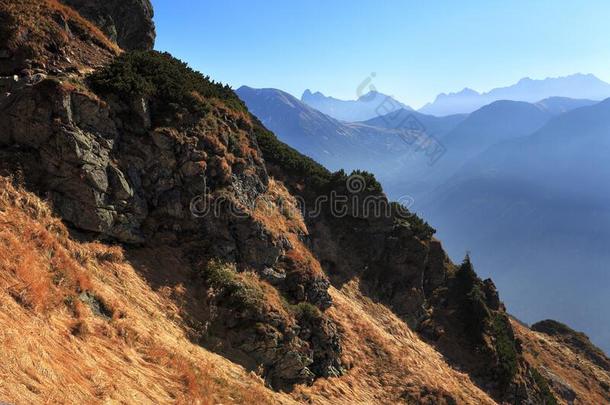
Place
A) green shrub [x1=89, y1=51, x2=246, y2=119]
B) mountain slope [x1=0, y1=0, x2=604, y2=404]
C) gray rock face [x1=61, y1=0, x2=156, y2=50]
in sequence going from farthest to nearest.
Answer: gray rock face [x1=61, y1=0, x2=156, y2=50] → green shrub [x1=89, y1=51, x2=246, y2=119] → mountain slope [x1=0, y1=0, x2=604, y2=404]

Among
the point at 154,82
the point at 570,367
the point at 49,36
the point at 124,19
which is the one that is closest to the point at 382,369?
the point at 154,82

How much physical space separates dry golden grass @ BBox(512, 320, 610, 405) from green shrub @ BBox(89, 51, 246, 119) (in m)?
41.6

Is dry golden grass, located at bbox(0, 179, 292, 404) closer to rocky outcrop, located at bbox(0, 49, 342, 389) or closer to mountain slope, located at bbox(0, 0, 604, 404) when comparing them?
mountain slope, located at bbox(0, 0, 604, 404)

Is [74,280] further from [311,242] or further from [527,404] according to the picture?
[527,404]

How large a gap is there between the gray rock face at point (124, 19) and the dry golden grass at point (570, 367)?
46591mm

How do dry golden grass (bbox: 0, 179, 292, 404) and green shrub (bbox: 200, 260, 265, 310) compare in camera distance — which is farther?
green shrub (bbox: 200, 260, 265, 310)

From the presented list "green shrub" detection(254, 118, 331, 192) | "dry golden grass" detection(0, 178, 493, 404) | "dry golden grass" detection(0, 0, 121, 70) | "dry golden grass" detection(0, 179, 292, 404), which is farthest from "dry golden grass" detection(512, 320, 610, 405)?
"dry golden grass" detection(0, 0, 121, 70)

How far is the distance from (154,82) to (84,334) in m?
14.2

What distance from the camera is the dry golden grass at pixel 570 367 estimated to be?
4494 cm

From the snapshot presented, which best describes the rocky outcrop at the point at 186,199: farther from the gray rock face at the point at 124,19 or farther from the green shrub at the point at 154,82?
the gray rock face at the point at 124,19

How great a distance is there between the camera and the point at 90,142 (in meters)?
16.6

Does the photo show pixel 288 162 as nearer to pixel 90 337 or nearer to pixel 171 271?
pixel 171 271

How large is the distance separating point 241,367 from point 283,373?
2.53 meters

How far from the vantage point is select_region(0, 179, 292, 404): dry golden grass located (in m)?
7.93
